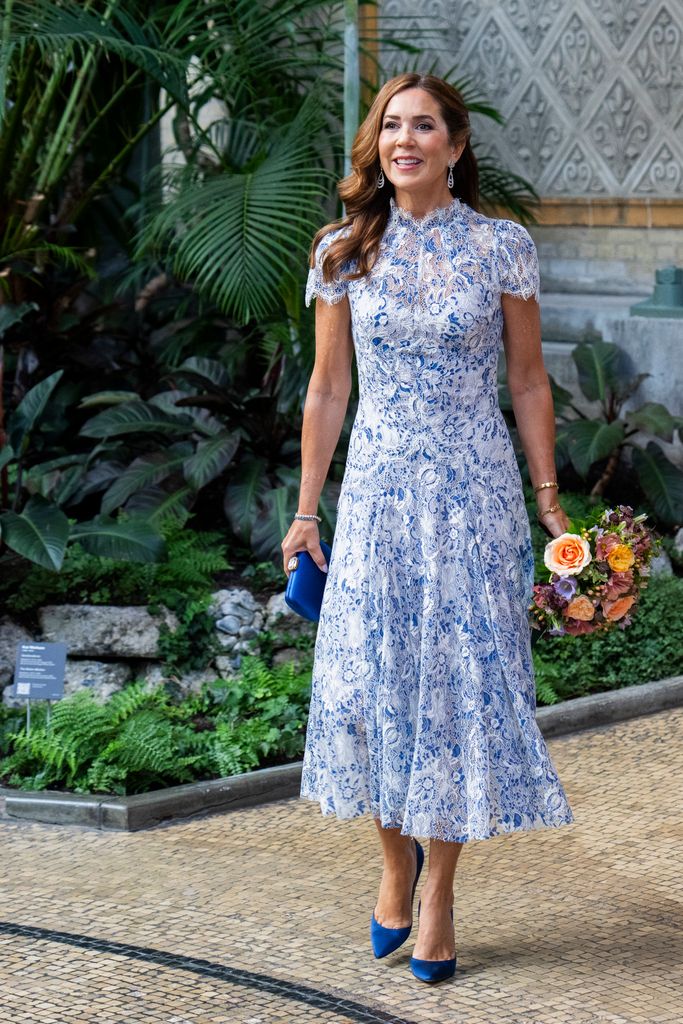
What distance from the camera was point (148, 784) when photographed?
501 centimetres

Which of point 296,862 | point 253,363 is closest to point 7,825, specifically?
point 296,862

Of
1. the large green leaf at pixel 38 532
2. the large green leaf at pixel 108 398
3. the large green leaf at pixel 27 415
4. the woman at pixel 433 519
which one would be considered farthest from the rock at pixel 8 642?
the woman at pixel 433 519

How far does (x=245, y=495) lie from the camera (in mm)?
6781

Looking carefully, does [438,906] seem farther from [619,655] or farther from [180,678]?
[619,655]

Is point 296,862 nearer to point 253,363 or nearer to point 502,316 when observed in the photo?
point 502,316

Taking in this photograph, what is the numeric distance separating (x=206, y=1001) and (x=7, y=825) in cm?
153

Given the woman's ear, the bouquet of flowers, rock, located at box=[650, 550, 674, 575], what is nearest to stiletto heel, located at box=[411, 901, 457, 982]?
the bouquet of flowers

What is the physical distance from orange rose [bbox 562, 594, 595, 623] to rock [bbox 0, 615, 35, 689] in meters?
2.99

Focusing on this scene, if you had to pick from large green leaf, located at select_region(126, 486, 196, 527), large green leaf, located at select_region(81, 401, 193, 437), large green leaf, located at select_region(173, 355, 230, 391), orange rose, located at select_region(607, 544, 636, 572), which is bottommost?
orange rose, located at select_region(607, 544, 636, 572)

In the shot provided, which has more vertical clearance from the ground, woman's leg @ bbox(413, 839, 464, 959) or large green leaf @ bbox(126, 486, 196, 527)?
large green leaf @ bbox(126, 486, 196, 527)

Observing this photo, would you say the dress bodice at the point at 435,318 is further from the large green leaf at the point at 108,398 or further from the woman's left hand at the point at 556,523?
the large green leaf at the point at 108,398

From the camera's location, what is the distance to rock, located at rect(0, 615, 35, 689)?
19.5 ft

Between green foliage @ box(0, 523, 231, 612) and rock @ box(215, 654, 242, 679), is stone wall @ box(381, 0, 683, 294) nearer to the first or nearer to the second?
green foliage @ box(0, 523, 231, 612)

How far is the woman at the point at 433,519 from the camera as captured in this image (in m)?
3.54
